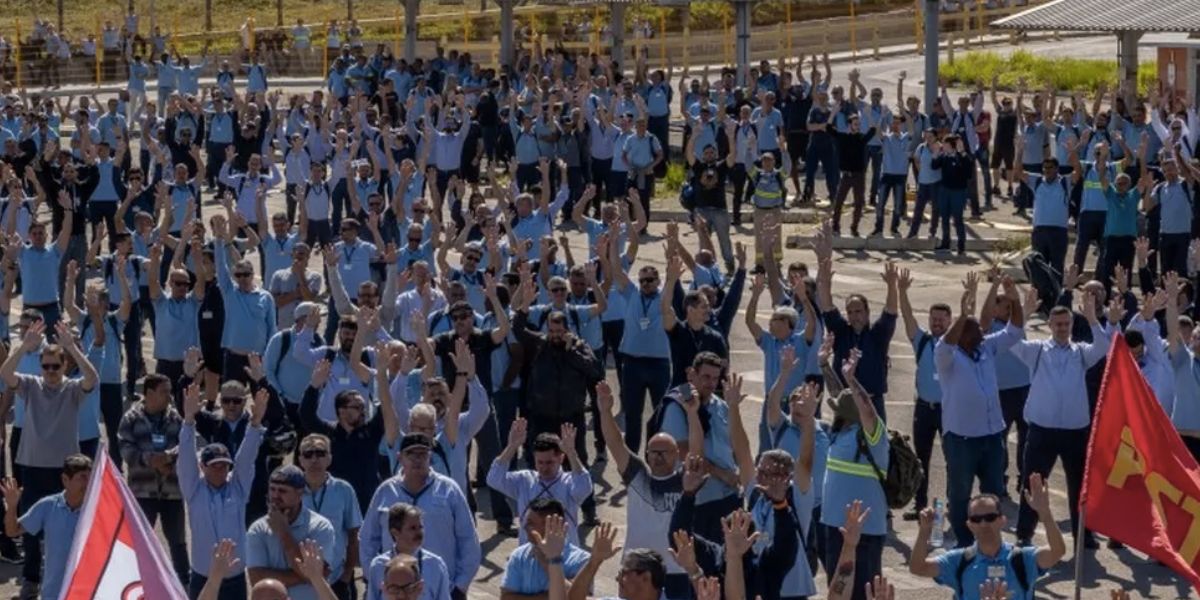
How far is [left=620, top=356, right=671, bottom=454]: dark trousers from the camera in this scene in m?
16.9

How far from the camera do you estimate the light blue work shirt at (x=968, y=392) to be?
568 inches

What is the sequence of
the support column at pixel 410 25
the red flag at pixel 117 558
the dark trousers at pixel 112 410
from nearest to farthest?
the red flag at pixel 117 558, the dark trousers at pixel 112 410, the support column at pixel 410 25

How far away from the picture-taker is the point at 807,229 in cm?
2891

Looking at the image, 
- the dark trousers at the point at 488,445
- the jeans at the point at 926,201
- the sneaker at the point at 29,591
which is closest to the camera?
the sneaker at the point at 29,591

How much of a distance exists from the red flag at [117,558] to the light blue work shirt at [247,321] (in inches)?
305

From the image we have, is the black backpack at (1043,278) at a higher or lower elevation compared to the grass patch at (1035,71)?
lower

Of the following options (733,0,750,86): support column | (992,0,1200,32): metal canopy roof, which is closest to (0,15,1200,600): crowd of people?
(992,0,1200,32): metal canopy roof

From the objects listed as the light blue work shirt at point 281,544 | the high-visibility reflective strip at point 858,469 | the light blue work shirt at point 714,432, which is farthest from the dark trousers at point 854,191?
the light blue work shirt at point 281,544

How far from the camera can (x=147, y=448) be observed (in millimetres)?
13305

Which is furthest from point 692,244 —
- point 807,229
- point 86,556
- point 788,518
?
point 86,556

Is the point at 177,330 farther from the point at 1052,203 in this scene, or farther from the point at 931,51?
the point at 931,51

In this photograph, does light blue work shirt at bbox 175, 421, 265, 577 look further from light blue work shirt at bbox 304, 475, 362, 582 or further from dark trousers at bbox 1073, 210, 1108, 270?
dark trousers at bbox 1073, 210, 1108, 270

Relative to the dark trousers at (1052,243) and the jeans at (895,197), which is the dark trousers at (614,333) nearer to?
the dark trousers at (1052,243)

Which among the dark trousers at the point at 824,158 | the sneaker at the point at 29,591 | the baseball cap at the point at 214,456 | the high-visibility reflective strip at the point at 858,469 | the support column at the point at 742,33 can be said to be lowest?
the sneaker at the point at 29,591
